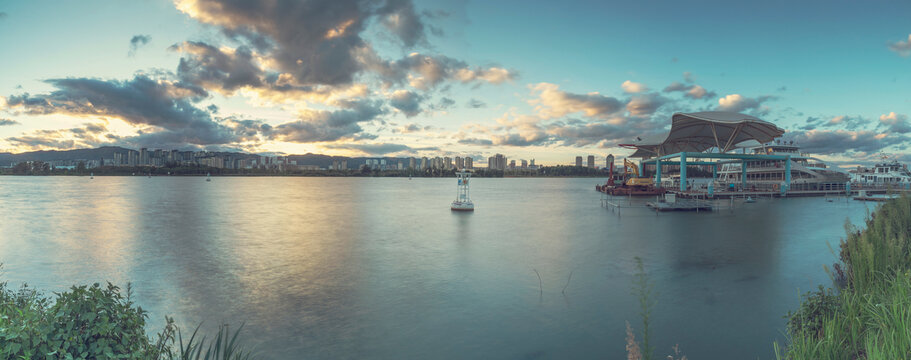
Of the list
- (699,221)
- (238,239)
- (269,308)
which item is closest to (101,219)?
(238,239)

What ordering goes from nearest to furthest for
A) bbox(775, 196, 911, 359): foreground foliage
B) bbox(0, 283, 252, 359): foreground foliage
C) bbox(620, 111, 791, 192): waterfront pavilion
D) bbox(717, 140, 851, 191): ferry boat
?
bbox(0, 283, 252, 359): foreground foliage → bbox(775, 196, 911, 359): foreground foliage → bbox(620, 111, 791, 192): waterfront pavilion → bbox(717, 140, 851, 191): ferry boat

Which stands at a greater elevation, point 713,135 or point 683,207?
point 713,135

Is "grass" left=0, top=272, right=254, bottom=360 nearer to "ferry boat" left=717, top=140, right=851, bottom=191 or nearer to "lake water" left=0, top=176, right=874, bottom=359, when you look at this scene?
"lake water" left=0, top=176, right=874, bottom=359

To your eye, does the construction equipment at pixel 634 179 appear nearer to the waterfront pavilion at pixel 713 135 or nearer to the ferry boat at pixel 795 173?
the waterfront pavilion at pixel 713 135

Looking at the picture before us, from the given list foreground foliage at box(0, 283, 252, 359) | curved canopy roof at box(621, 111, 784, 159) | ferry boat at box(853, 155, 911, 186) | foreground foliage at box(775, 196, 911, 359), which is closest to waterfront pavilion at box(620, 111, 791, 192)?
curved canopy roof at box(621, 111, 784, 159)

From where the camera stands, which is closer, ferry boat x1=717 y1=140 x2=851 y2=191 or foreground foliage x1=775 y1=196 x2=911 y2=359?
foreground foliage x1=775 y1=196 x2=911 y2=359

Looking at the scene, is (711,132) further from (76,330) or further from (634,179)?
(76,330)

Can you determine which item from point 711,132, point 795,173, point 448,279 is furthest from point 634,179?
point 448,279
